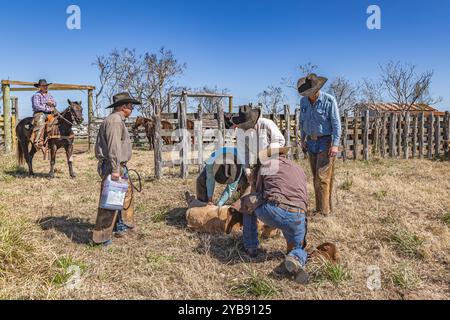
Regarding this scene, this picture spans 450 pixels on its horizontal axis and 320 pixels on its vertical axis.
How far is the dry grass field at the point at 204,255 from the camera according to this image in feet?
11.3

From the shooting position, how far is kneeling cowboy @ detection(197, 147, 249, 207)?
5266 mm

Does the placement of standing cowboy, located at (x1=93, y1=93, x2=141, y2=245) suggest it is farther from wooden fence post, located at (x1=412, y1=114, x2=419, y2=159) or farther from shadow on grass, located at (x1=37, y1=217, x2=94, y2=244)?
wooden fence post, located at (x1=412, y1=114, x2=419, y2=159)

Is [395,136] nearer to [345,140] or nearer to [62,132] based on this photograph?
[345,140]

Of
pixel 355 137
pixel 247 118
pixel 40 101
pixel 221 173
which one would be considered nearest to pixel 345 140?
pixel 355 137

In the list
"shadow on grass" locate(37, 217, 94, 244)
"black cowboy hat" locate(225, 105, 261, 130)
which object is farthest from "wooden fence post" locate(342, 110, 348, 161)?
"shadow on grass" locate(37, 217, 94, 244)

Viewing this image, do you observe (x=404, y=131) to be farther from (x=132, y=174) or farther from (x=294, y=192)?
(x=294, y=192)

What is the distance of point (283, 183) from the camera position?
3801mm

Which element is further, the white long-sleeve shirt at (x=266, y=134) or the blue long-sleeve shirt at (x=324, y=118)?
the blue long-sleeve shirt at (x=324, y=118)

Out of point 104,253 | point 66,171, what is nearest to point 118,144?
point 104,253

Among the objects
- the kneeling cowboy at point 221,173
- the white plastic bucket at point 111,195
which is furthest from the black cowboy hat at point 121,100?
the kneeling cowboy at point 221,173

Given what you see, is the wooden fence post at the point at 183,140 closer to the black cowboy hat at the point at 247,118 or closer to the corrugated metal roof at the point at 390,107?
the black cowboy hat at the point at 247,118

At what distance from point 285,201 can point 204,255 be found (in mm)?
1231

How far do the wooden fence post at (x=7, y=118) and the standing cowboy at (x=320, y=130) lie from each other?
14.9 metres

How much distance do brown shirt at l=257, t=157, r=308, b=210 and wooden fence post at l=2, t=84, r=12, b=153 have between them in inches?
628
